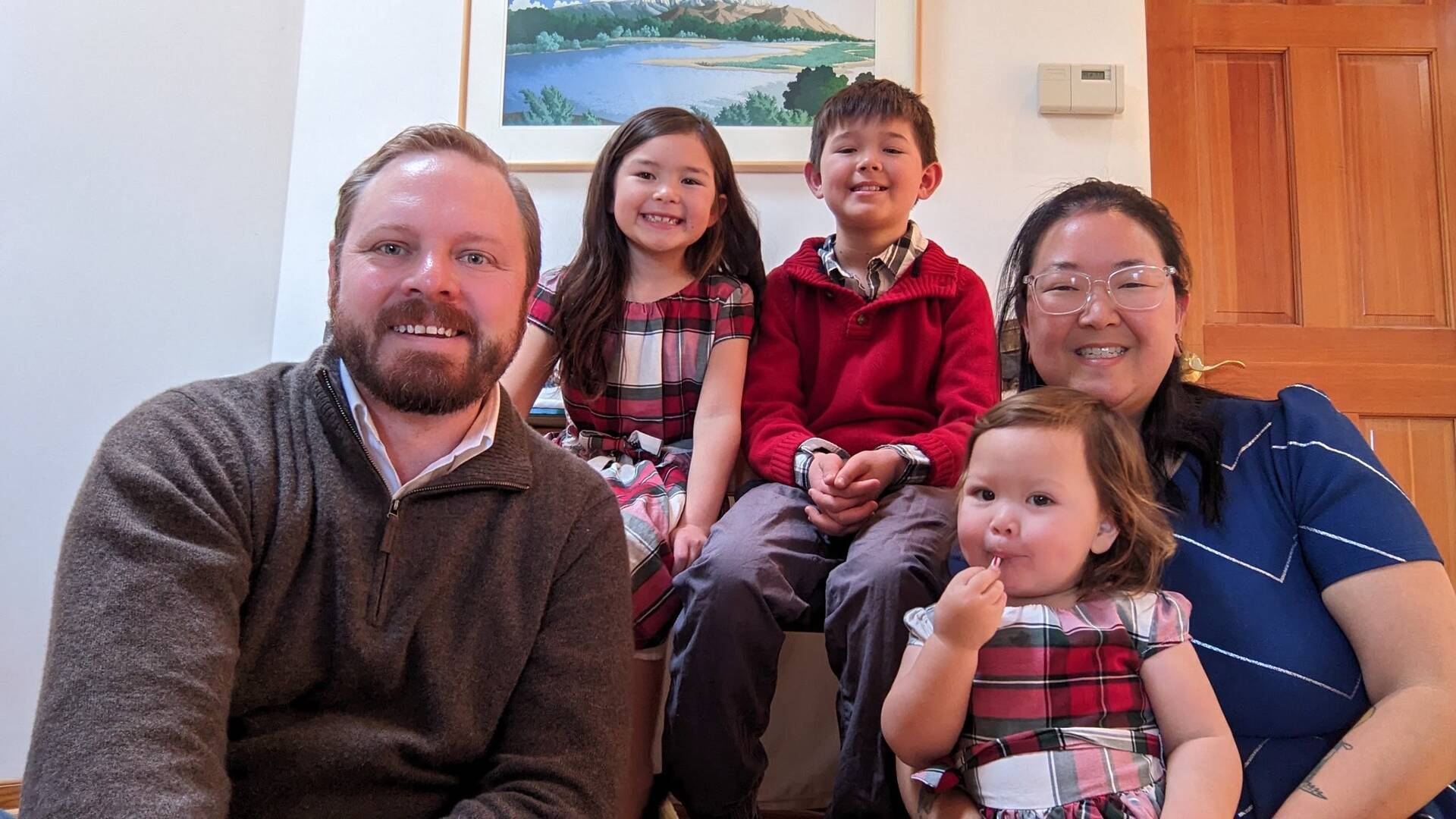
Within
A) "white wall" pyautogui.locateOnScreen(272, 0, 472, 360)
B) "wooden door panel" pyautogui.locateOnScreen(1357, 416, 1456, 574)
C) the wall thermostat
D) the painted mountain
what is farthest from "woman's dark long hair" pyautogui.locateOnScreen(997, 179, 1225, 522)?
"white wall" pyautogui.locateOnScreen(272, 0, 472, 360)

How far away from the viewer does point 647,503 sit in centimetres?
164

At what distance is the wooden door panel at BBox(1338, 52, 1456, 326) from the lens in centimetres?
254

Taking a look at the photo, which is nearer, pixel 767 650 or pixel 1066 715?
pixel 1066 715

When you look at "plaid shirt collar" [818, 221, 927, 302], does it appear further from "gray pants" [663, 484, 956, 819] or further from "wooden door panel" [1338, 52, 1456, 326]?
"wooden door panel" [1338, 52, 1456, 326]

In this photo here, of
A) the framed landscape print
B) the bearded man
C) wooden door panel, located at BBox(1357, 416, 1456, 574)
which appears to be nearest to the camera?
the bearded man

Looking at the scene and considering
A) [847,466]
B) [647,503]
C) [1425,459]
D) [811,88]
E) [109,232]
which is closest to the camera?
[847,466]

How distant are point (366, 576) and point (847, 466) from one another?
75cm

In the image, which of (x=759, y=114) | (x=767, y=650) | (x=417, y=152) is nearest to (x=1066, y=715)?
(x=767, y=650)

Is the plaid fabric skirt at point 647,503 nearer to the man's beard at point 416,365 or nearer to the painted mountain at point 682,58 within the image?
the man's beard at point 416,365

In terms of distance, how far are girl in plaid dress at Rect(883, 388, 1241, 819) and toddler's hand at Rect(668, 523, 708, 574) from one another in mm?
479

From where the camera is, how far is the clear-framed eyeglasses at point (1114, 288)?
1248 mm

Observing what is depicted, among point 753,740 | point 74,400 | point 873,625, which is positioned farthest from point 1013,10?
point 74,400

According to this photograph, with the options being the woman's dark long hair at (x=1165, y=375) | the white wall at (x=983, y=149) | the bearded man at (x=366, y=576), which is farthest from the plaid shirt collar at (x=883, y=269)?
the bearded man at (x=366, y=576)

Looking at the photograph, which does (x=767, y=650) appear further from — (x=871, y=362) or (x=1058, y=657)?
(x=871, y=362)
